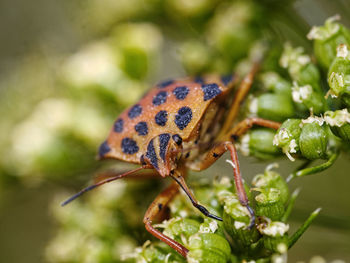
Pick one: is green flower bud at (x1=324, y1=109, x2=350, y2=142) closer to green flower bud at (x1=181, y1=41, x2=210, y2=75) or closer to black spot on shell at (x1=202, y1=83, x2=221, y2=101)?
black spot on shell at (x1=202, y1=83, x2=221, y2=101)

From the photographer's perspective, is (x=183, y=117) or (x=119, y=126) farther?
(x=119, y=126)

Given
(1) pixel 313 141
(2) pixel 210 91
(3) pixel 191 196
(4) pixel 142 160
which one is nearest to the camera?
(1) pixel 313 141

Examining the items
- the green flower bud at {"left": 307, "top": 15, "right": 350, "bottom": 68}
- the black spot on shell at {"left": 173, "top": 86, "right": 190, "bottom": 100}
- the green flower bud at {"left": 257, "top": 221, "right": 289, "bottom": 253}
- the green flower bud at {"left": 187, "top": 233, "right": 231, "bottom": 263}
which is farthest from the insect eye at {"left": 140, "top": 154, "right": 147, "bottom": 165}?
the green flower bud at {"left": 307, "top": 15, "right": 350, "bottom": 68}

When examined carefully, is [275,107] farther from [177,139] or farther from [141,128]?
[141,128]

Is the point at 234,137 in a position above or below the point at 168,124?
below

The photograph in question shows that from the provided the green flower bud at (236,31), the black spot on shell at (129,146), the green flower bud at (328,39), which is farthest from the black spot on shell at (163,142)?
Result: the green flower bud at (236,31)

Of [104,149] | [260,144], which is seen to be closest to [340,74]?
[260,144]

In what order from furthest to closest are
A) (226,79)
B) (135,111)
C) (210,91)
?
1. (226,79)
2. (135,111)
3. (210,91)

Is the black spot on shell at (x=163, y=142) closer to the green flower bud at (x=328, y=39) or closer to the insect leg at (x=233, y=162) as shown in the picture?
the insect leg at (x=233, y=162)
